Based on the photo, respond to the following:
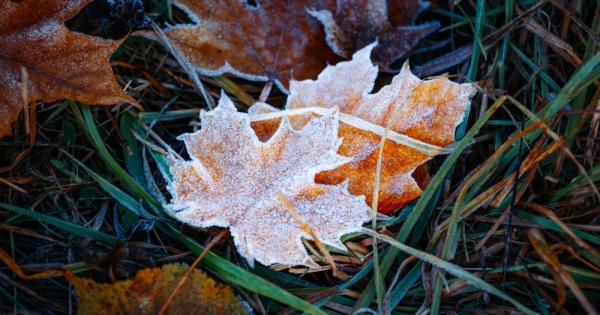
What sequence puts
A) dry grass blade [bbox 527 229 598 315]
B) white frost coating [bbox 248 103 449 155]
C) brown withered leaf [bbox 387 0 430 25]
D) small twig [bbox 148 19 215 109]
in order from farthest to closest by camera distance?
brown withered leaf [bbox 387 0 430 25] < small twig [bbox 148 19 215 109] < white frost coating [bbox 248 103 449 155] < dry grass blade [bbox 527 229 598 315]

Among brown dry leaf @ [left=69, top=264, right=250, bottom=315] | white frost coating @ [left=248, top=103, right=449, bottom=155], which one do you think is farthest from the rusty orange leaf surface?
brown dry leaf @ [left=69, top=264, right=250, bottom=315]

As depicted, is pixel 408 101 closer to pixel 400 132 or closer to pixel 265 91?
pixel 400 132

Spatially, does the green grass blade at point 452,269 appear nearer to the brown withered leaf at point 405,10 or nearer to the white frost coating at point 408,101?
the white frost coating at point 408,101

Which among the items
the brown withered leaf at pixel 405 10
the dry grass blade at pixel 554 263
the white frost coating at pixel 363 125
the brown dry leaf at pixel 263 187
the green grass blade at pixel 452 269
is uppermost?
the brown withered leaf at pixel 405 10

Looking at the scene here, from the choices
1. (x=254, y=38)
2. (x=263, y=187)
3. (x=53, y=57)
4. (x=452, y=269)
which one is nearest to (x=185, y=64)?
(x=254, y=38)

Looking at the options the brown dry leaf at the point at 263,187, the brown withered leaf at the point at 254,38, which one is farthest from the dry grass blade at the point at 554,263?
the brown withered leaf at the point at 254,38

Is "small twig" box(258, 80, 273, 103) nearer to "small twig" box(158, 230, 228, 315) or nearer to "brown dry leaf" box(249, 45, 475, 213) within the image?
"brown dry leaf" box(249, 45, 475, 213)
